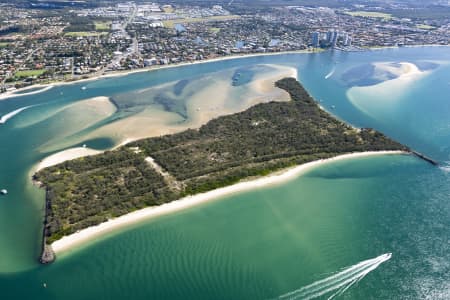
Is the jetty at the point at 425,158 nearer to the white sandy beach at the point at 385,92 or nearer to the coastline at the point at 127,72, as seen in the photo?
the white sandy beach at the point at 385,92

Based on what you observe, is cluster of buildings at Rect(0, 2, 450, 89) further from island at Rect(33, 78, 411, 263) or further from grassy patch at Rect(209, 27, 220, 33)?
island at Rect(33, 78, 411, 263)

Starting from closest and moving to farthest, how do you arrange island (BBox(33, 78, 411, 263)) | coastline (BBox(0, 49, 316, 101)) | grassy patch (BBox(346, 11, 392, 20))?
island (BBox(33, 78, 411, 263)), coastline (BBox(0, 49, 316, 101)), grassy patch (BBox(346, 11, 392, 20))

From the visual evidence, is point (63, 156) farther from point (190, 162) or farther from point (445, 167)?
point (445, 167)

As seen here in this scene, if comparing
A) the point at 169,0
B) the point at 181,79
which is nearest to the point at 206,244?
the point at 181,79

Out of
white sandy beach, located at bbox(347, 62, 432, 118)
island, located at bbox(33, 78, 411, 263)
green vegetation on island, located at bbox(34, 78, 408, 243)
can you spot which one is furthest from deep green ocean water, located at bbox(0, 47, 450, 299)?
white sandy beach, located at bbox(347, 62, 432, 118)

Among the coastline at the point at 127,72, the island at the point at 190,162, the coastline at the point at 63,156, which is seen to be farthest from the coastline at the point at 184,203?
the coastline at the point at 127,72

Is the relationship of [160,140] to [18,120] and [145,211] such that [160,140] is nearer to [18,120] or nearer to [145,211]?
[145,211]
